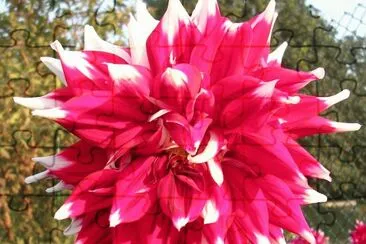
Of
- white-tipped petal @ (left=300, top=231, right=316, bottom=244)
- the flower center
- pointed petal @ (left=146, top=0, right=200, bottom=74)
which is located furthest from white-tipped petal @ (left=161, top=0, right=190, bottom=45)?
white-tipped petal @ (left=300, top=231, right=316, bottom=244)

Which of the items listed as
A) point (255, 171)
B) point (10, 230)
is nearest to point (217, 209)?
point (255, 171)

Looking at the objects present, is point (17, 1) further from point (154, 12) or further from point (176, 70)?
point (176, 70)

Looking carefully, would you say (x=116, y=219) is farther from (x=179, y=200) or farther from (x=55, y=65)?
(x=55, y=65)

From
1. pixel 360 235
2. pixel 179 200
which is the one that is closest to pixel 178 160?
pixel 179 200

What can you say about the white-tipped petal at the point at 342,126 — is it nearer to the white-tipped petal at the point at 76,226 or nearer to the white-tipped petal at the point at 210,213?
the white-tipped petal at the point at 210,213

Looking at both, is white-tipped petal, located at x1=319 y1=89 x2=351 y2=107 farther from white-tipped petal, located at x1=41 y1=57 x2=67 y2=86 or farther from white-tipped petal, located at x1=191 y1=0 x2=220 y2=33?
white-tipped petal, located at x1=41 y1=57 x2=67 y2=86

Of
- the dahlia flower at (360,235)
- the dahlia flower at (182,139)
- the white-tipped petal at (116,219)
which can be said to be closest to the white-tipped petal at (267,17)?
the dahlia flower at (182,139)

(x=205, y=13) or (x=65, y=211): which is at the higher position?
(x=205, y=13)

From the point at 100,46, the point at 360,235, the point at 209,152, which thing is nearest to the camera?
the point at 209,152
